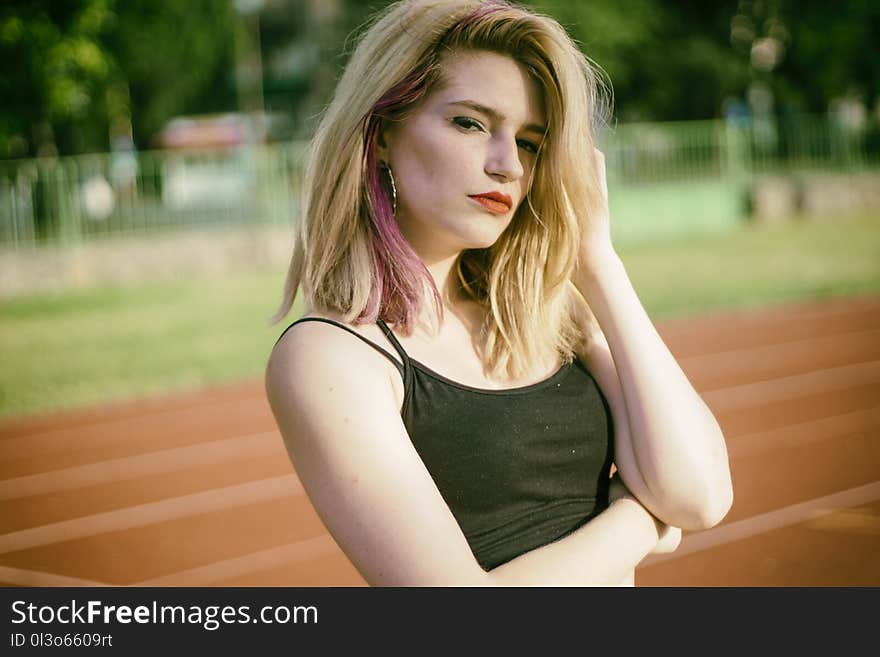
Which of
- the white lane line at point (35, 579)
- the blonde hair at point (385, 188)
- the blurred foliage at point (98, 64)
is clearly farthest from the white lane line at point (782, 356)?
the blurred foliage at point (98, 64)

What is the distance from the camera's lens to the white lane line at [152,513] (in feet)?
19.6

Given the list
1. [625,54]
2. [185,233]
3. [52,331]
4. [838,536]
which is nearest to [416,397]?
[838,536]

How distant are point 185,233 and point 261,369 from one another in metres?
7.87

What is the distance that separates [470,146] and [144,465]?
19.3 ft

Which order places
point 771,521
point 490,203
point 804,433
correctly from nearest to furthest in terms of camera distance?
1. point 490,203
2. point 771,521
3. point 804,433

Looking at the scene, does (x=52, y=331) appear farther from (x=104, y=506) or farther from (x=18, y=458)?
(x=104, y=506)

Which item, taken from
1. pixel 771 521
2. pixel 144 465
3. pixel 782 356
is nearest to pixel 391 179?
pixel 771 521

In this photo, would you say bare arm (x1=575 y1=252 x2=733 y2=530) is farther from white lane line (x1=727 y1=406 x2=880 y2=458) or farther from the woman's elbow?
white lane line (x1=727 y1=406 x2=880 y2=458)

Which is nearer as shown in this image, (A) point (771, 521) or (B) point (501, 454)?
(B) point (501, 454)

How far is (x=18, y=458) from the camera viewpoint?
7.60m

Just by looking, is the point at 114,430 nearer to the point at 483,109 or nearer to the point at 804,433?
the point at 804,433

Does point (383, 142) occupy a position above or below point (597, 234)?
above

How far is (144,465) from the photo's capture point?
7316 millimetres

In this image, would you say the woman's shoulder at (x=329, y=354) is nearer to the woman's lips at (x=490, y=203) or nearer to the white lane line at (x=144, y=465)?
the woman's lips at (x=490, y=203)
